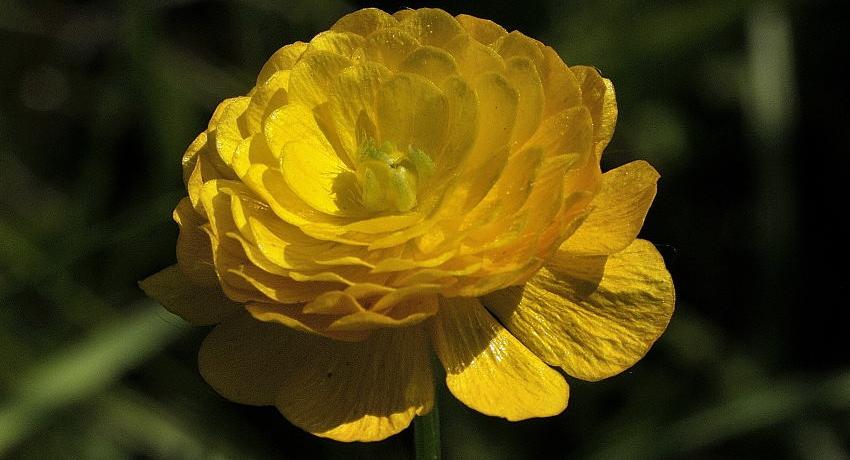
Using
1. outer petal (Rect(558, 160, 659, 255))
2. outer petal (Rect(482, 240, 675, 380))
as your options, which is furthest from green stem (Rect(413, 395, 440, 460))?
outer petal (Rect(558, 160, 659, 255))

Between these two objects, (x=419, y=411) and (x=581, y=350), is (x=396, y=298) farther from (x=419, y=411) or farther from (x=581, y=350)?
(x=581, y=350)

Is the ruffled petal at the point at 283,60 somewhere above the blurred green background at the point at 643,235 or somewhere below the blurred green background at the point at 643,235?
above

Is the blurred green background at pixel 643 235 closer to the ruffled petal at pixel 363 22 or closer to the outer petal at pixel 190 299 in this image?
the outer petal at pixel 190 299

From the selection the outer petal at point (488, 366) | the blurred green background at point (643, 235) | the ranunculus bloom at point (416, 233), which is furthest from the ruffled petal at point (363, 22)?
the blurred green background at point (643, 235)

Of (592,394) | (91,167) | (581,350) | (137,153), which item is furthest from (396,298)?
(137,153)

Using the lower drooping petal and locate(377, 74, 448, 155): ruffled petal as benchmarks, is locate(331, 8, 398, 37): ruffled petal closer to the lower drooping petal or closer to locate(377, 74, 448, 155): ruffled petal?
locate(377, 74, 448, 155): ruffled petal

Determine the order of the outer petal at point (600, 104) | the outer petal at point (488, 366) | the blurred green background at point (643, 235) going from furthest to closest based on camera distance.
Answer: the blurred green background at point (643, 235) < the outer petal at point (600, 104) < the outer petal at point (488, 366)
